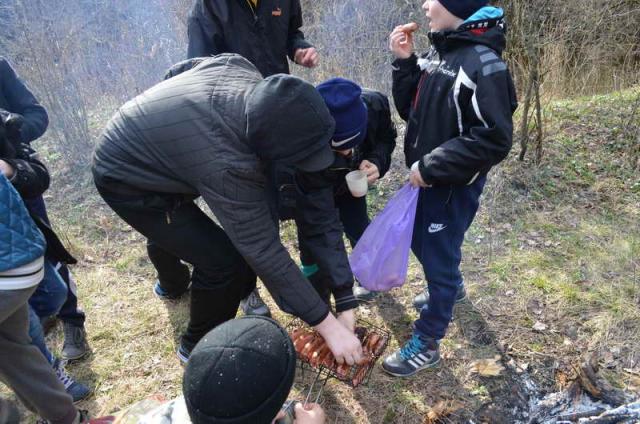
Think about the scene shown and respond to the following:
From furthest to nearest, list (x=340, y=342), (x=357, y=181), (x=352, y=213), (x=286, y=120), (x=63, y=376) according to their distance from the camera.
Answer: (x=352, y=213), (x=63, y=376), (x=357, y=181), (x=340, y=342), (x=286, y=120)

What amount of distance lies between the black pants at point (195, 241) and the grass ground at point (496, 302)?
630 mm

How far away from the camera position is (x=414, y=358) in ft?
7.75

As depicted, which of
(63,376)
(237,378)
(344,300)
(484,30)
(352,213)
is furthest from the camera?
(352,213)

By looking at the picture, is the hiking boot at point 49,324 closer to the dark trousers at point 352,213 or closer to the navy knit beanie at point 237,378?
the dark trousers at point 352,213

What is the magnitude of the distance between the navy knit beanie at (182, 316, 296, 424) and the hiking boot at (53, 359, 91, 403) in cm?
150

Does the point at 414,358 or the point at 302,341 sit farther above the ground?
the point at 302,341

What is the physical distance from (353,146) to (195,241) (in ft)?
2.72

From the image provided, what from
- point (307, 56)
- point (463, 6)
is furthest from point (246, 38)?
point (463, 6)

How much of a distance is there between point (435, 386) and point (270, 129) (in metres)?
1.66

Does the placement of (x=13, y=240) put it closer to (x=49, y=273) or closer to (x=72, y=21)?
(x=49, y=273)

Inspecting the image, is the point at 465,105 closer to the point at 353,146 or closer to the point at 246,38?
the point at 353,146

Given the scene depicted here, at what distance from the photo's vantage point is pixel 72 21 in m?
4.80

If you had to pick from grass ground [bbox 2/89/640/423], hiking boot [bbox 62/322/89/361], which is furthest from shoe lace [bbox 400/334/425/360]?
hiking boot [bbox 62/322/89/361]

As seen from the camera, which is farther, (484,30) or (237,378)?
(484,30)
